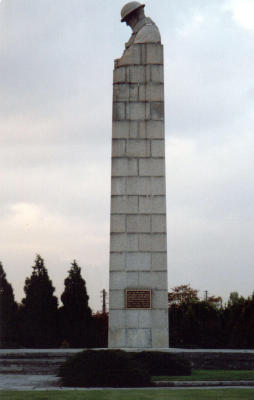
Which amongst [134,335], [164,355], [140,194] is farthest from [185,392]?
[140,194]

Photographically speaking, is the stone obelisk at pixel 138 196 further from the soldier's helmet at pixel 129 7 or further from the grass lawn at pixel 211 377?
the grass lawn at pixel 211 377

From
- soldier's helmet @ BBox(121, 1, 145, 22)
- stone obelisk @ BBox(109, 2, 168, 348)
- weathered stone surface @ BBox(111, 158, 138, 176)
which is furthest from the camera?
soldier's helmet @ BBox(121, 1, 145, 22)

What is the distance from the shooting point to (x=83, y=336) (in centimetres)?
2823

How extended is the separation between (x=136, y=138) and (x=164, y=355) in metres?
8.48

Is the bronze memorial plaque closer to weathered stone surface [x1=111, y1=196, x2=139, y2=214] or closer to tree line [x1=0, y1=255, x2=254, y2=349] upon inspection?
weathered stone surface [x1=111, y1=196, x2=139, y2=214]

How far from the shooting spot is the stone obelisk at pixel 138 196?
784 inches

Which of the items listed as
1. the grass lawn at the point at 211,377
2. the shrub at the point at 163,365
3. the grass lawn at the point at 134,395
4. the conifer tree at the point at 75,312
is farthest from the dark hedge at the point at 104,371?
the conifer tree at the point at 75,312

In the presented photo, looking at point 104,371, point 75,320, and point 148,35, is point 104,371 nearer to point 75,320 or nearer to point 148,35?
point 148,35

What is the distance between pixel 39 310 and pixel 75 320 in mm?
1832

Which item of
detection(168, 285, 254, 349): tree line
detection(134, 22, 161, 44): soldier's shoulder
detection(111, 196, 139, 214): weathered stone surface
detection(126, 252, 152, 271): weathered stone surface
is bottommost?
detection(168, 285, 254, 349): tree line

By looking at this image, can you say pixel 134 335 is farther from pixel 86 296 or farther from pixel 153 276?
pixel 86 296

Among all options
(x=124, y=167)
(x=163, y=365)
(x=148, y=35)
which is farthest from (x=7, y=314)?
(x=163, y=365)

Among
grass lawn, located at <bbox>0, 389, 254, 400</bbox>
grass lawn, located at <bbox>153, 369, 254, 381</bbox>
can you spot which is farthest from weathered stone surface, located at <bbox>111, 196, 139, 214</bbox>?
grass lawn, located at <bbox>0, 389, 254, 400</bbox>

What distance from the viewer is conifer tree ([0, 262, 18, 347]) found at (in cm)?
2793
